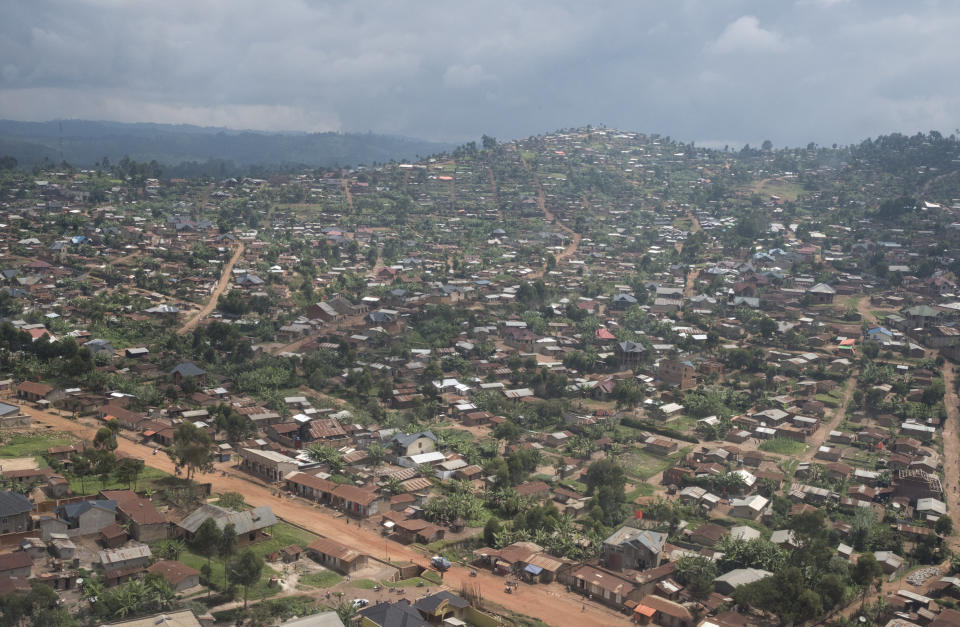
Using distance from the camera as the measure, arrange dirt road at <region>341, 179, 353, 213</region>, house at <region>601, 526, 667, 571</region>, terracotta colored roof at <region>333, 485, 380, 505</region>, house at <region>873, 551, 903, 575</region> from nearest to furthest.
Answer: house at <region>601, 526, 667, 571</region> → house at <region>873, 551, 903, 575</region> → terracotta colored roof at <region>333, 485, 380, 505</region> → dirt road at <region>341, 179, 353, 213</region>

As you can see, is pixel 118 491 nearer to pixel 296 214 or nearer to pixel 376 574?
pixel 376 574

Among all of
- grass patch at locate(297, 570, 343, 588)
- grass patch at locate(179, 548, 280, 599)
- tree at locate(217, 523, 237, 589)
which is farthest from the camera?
grass patch at locate(297, 570, 343, 588)

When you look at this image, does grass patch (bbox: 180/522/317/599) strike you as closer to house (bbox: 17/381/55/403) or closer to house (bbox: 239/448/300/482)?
house (bbox: 239/448/300/482)

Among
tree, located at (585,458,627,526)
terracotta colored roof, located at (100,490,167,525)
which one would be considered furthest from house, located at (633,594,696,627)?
terracotta colored roof, located at (100,490,167,525)

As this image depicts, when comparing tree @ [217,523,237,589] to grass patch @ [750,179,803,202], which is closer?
tree @ [217,523,237,589]

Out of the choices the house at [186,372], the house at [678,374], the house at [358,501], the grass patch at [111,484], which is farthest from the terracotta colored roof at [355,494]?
the house at [678,374]

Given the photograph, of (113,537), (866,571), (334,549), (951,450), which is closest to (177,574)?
(113,537)
